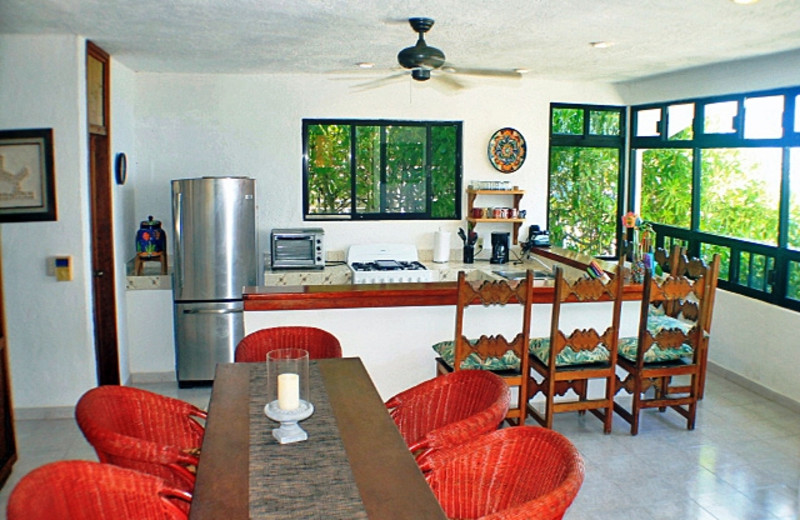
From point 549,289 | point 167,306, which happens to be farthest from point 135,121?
point 549,289

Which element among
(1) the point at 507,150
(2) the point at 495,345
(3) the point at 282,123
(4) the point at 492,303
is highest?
(3) the point at 282,123

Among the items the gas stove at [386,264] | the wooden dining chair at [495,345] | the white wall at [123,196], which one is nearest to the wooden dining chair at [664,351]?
the wooden dining chair at [495,345]

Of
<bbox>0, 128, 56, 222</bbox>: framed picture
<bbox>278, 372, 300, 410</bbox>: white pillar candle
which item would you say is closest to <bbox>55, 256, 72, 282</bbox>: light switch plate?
<bbox>0, 128, 56, 222</bbox>: framed picture

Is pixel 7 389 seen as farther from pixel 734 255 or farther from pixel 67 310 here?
pixel 734 255

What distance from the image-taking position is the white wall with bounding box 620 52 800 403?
4.98 metres

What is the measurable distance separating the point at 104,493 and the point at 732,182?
529cm

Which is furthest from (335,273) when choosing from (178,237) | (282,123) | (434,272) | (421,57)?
(421,57)

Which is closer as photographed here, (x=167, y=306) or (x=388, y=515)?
(x=388, y=515)

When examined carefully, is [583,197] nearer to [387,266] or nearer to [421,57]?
[387,266]

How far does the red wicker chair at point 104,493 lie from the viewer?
72.9 inches

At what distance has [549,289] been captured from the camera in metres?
4.01

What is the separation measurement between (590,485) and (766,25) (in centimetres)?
274

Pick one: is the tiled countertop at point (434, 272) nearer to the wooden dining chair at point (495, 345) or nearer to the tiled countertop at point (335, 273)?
Result: the tiled countertop at point (335, 273)

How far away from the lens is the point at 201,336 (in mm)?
5445
